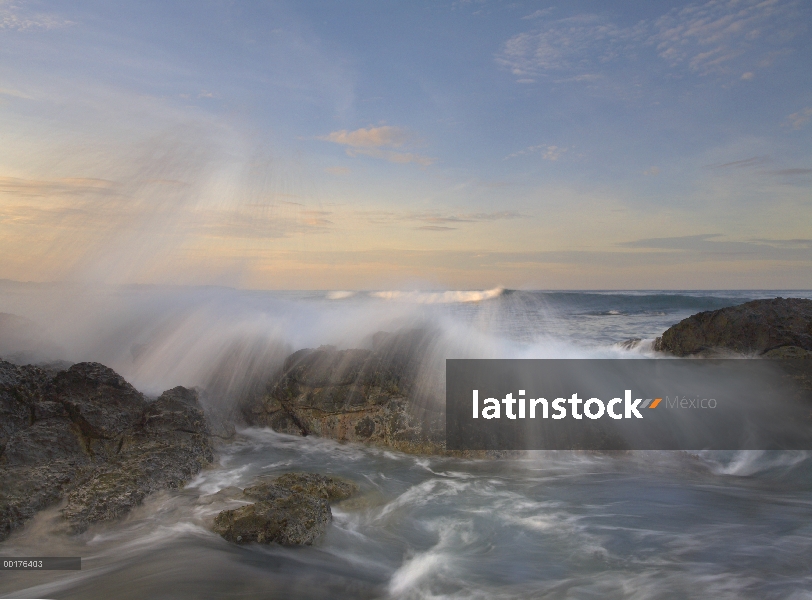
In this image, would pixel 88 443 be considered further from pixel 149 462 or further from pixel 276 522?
pixel 276 522

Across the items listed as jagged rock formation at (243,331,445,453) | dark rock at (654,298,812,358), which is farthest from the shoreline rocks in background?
dark rock at (654,298,812,358)

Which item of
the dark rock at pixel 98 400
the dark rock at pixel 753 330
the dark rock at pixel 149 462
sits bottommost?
the dark rock at pixel 149 462

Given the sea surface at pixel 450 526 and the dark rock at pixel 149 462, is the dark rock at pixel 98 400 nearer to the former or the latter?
the dark rock at pixel 149 462

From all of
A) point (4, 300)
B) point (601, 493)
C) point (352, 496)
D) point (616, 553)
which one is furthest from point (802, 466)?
point (4, 300)

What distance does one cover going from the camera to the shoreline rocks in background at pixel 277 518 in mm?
4039

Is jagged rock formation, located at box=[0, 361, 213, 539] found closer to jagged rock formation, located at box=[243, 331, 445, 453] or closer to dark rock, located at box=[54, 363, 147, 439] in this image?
dark rock, located at box=[54, 363, 147, 439]

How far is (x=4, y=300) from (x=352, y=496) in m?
14.3

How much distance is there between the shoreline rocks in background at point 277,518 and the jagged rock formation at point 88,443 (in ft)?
3.36
